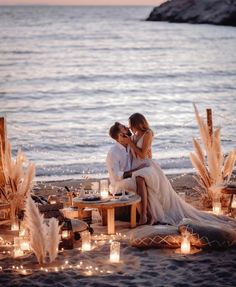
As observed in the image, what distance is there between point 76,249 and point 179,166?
22.2 feet

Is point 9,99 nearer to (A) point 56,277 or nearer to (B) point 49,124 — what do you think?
(B) point 49,124

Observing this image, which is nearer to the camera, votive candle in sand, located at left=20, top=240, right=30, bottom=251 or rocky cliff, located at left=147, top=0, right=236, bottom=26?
votive candle in sand, located at left=20, top=240, right=30, bottom=251

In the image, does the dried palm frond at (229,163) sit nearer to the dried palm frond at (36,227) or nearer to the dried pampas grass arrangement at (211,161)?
the dried pampas grass arrangement at (211,161)

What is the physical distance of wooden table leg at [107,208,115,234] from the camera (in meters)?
8.23

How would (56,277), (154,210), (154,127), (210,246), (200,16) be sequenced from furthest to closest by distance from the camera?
(200,16) → (154,127) → (154,210) → (210,246) → (56,277)

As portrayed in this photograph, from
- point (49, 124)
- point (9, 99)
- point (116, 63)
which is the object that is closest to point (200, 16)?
point (116, 63)

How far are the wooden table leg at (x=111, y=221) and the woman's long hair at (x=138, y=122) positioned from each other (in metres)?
1.14

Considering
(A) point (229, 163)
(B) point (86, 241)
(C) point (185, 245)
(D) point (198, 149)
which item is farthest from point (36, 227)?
(A) point (229, 163)

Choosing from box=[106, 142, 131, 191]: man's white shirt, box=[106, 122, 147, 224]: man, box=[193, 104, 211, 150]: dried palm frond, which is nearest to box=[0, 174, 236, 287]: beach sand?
box=[106, 122, 147, 224]: man

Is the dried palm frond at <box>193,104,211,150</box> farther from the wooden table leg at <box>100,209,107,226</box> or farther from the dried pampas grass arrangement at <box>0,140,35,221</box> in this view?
the dried pampas grass arrangement at <box>0,140,35,221</box>

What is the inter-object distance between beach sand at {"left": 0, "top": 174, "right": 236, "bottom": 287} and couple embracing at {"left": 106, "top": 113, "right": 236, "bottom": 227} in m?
0.88

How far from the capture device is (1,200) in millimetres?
9055

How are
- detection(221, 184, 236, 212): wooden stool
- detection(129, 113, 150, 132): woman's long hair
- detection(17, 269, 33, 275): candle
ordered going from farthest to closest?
detection(221, 184, 236, 212): wooden stool, detection(129, 113, 150, 132): woman's long hair, detection(17, 269, 33, 275): candle

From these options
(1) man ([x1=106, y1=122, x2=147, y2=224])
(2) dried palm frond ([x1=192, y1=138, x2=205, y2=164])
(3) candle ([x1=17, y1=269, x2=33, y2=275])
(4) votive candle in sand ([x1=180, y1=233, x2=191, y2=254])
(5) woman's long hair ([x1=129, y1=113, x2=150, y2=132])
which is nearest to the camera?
(3) candle ([x1=17, y1=269, x2=33, y2=275])
